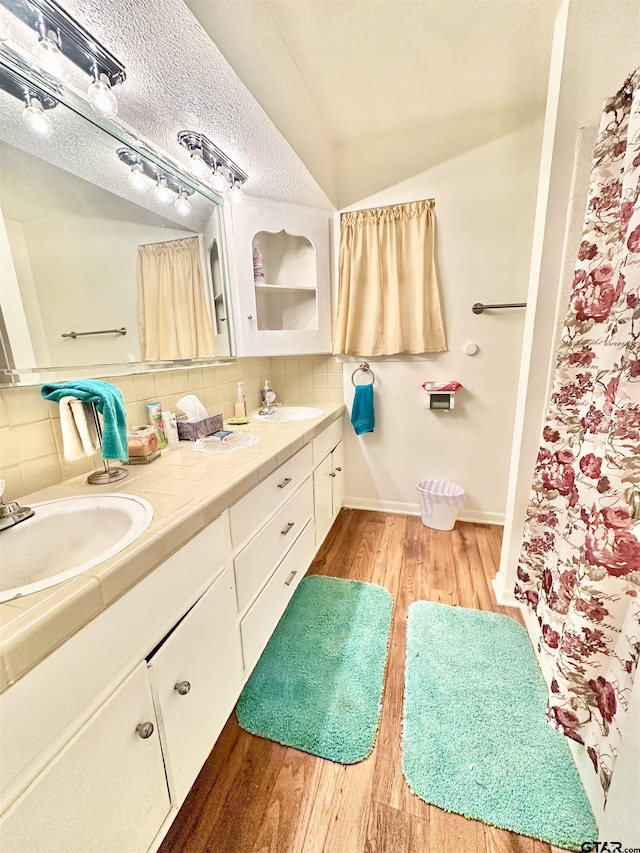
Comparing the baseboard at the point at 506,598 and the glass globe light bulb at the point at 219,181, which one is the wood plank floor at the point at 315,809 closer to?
the baseboard at the point at 506,598

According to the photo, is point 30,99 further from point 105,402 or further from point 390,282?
point 390,282

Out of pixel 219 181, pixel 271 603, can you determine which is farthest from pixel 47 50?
pixel 271 603

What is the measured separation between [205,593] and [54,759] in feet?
1.26

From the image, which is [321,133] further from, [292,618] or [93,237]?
[292,618]

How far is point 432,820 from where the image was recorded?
2.78 feet

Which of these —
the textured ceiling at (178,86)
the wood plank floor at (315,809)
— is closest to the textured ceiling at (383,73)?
the textured ceiling at (178,86)

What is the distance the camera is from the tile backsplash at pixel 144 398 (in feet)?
2.90

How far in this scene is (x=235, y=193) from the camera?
1.53m

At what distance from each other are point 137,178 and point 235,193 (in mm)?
449

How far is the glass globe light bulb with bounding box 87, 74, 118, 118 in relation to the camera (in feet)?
2.97

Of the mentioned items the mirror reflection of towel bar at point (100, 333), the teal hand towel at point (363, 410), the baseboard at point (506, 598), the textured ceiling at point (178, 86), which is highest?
the textured ceiling at point (178, 86)

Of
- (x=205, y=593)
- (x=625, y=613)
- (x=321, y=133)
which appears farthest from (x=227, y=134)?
(x=625, y=613)

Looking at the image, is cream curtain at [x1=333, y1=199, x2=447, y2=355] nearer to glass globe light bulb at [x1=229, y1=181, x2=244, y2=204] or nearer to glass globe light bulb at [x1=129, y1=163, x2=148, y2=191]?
glass globe light bulb at [x1=229, y1=181, x2=244, y2=204]

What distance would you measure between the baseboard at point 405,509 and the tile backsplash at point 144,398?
796 mm
